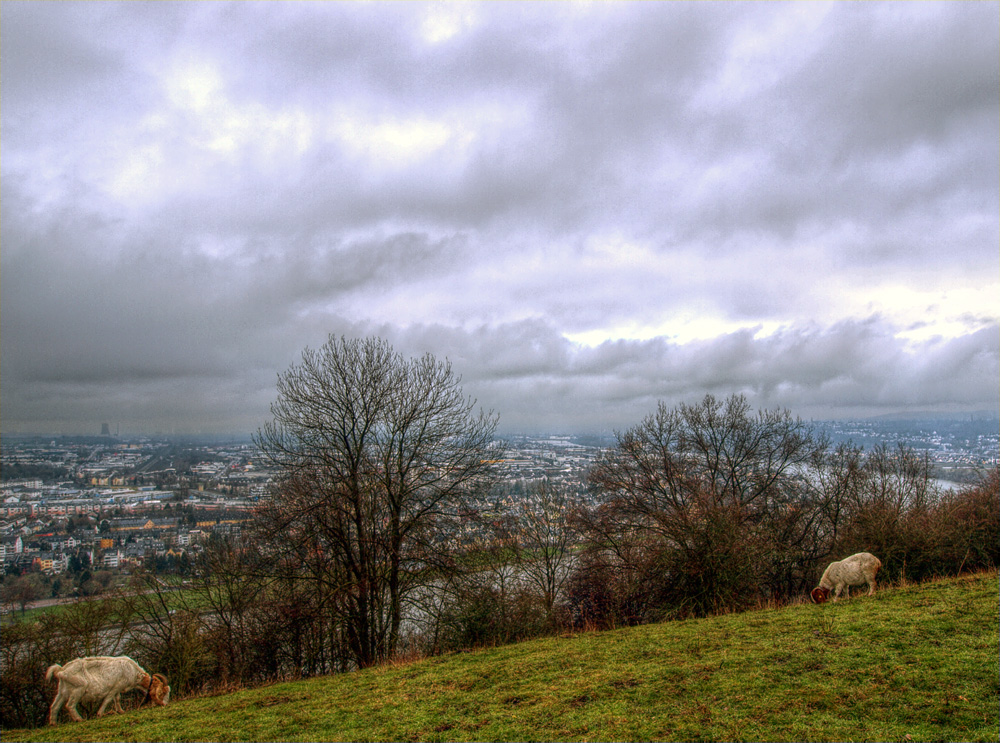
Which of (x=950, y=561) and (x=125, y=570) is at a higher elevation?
(x=950, y=561)

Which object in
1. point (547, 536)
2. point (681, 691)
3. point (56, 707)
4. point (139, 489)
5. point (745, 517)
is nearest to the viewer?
point (681, 691)

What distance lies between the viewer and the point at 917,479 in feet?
101

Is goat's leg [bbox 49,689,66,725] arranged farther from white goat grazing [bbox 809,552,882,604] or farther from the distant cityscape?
white goat grazing [bbox 809,552,882,604]

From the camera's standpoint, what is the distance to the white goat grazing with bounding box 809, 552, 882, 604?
12041 millimetres

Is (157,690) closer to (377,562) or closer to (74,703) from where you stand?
(74,703)

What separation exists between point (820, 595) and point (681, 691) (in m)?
7.95

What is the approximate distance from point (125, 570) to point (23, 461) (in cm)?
2454

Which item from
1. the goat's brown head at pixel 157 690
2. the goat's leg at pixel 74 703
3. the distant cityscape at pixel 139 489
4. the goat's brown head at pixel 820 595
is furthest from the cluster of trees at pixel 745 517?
the goat's leg at pixel 74 703

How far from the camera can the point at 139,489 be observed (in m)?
38.6

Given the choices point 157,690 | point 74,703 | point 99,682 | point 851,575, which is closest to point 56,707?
point 74,703

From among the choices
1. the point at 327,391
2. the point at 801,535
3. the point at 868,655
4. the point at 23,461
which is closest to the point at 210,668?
the point at 327,391

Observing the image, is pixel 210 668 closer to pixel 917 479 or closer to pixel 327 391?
pixel 327 391

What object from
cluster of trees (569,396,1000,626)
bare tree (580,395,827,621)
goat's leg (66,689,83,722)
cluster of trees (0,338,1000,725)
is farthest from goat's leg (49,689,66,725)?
bare tree (580,395,827,621)

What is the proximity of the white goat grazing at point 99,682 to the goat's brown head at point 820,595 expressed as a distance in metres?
14.4
